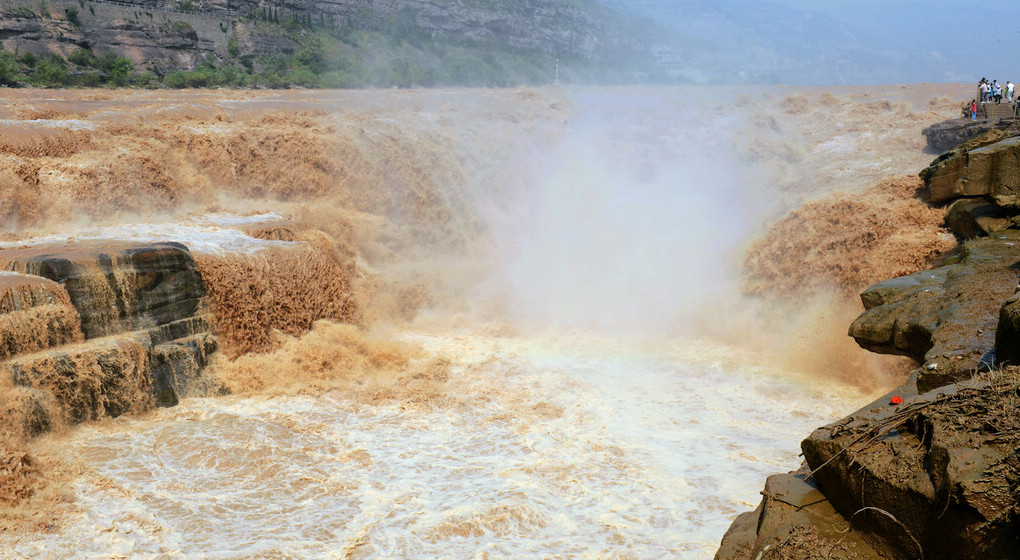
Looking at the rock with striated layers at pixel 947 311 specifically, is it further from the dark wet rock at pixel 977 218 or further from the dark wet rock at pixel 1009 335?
the dark wet rock at pixel 1009 335

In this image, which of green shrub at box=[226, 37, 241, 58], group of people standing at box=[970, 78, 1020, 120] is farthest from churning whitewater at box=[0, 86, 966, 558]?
green shrub at box=[226, 37, 241, 58]

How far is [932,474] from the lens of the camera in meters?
3.34

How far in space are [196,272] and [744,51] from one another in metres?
92.3

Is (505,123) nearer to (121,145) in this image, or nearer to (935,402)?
(121,145)

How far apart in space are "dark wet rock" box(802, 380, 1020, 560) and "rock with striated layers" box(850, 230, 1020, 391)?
1.62m

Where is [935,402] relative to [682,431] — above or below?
above

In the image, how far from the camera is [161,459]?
7.29 m

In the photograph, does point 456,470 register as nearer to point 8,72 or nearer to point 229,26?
point 8,72

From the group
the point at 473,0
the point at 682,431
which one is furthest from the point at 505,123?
the point at 473,0

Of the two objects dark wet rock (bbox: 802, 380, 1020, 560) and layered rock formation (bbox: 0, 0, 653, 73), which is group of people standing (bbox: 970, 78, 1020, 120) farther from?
layered rock formation (bbox: 0, 0, 653, 73)

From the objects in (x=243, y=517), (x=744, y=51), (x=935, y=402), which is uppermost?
(x=744, y=51)

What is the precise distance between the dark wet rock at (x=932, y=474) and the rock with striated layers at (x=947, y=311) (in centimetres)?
162

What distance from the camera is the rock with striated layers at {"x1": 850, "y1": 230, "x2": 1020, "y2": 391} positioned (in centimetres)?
Result: 553

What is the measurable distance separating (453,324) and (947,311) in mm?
7283
